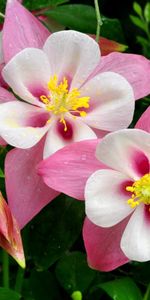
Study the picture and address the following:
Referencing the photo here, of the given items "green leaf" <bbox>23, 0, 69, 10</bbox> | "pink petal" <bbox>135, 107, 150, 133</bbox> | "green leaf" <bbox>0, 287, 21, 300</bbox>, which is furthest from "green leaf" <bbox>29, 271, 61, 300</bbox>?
"green leaf" <bbox>23, 0, 69, 10</bbox>

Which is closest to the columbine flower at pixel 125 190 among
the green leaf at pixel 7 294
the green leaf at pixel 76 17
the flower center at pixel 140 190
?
the flower center at pixel 140 190

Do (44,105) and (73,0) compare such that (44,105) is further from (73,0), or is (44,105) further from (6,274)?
(73,0)

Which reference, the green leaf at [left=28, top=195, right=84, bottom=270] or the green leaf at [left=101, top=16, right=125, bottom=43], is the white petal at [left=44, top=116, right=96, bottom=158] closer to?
the green leaf at [left=28, top=195, right=84, bottom=270]

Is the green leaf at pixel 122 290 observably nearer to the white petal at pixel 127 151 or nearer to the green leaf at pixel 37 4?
the white petal at pixel 127 151

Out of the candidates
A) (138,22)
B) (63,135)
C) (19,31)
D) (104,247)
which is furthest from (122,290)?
(138,22)

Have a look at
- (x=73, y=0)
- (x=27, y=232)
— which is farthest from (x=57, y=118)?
(x=73, y=0)

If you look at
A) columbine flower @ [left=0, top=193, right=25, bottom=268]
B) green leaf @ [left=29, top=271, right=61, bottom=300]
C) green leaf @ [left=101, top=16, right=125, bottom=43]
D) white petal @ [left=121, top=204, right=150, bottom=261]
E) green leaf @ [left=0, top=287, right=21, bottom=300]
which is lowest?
green leaf @ [left=29, top=271, right=61, bottom=300]
